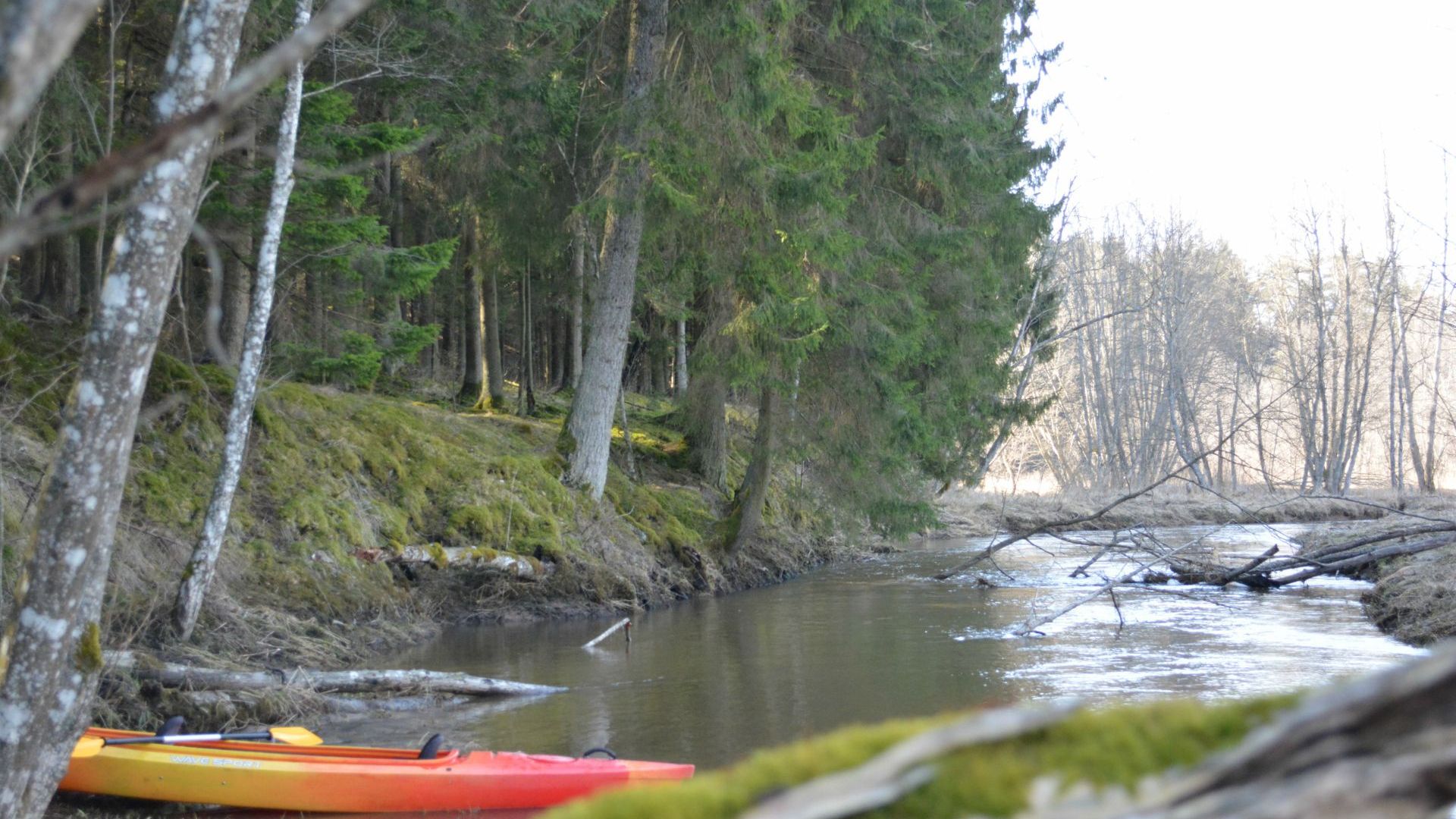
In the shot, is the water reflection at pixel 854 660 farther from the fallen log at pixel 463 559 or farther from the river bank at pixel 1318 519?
the fallen log at pixel 463 559

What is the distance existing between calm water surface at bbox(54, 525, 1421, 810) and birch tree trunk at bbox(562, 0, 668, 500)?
2.58 meters

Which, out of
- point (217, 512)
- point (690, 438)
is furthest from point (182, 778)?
point (690, 438)

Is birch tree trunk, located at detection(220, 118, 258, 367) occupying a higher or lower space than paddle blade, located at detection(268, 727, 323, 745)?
higher

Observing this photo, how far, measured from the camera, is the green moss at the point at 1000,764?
3.99 ft

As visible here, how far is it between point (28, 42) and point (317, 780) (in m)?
6.06

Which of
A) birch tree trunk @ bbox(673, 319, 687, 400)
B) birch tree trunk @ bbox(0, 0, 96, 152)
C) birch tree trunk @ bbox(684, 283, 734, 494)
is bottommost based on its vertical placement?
birch tree trunk @ bbox(0, 0, 96, 152)

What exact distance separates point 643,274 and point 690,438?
4553mm

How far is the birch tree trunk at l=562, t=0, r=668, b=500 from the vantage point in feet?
50.8

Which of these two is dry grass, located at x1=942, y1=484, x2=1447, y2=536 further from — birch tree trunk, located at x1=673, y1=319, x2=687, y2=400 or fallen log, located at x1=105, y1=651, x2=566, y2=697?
fallen log, located at x1=105, y1=651, x2=566, y2=697

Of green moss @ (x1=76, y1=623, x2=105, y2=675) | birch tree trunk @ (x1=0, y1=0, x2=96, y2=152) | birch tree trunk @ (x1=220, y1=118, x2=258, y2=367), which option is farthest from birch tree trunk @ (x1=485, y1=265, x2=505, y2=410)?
birch tree trunk @ (x1=0, y1=0, x2=96, y2=152)

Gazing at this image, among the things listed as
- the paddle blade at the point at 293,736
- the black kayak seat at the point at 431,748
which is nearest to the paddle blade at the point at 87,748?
the paddle blade at the point at 293,736

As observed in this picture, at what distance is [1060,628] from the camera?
1320 cm

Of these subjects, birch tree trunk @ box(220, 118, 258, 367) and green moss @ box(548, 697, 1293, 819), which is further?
birch tree trunk @ box(220, 118, 258, 367)

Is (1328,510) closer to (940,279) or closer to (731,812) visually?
(940,279)
